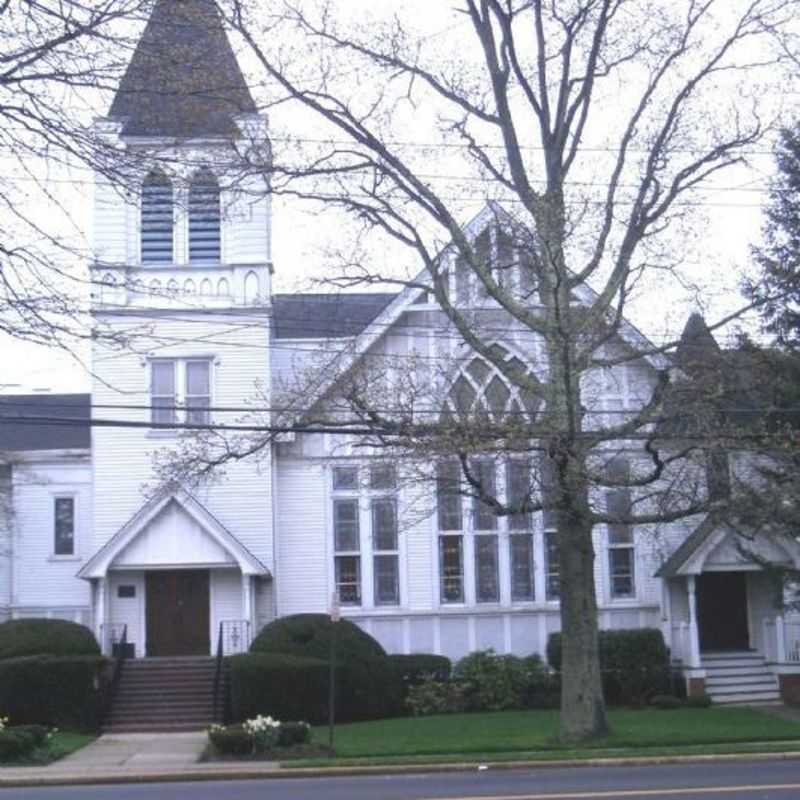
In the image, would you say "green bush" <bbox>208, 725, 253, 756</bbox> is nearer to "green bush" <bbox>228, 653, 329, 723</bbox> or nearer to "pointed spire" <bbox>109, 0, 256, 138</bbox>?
"green bush" <bbox>228, 653, 329, 723</bbox>

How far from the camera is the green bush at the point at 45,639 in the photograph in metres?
29.6

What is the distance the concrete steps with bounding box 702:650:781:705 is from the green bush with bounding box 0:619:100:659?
14576 millimetres

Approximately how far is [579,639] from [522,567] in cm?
1005

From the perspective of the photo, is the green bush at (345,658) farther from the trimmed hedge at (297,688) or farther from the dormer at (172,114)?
the dormer at (172,114)

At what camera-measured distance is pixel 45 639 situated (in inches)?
1178

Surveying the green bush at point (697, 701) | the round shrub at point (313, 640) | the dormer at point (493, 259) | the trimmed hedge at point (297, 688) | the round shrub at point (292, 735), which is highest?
the dormer at point (493, 259)

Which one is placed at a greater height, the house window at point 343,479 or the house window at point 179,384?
the house window at point 179,384

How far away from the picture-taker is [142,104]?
8.80 m

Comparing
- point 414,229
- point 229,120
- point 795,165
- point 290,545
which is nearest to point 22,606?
point 290,545

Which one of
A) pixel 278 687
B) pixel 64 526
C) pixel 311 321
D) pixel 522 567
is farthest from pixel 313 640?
pixel 311 321

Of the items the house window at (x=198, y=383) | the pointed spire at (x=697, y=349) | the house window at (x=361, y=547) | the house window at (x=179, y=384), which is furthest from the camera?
the house window at (x=361, y=547)

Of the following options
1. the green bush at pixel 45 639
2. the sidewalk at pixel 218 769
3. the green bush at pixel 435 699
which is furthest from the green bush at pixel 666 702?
the green bush at pixel 45 639

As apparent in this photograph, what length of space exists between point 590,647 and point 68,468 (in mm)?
16506

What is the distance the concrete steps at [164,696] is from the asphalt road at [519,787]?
890cm
